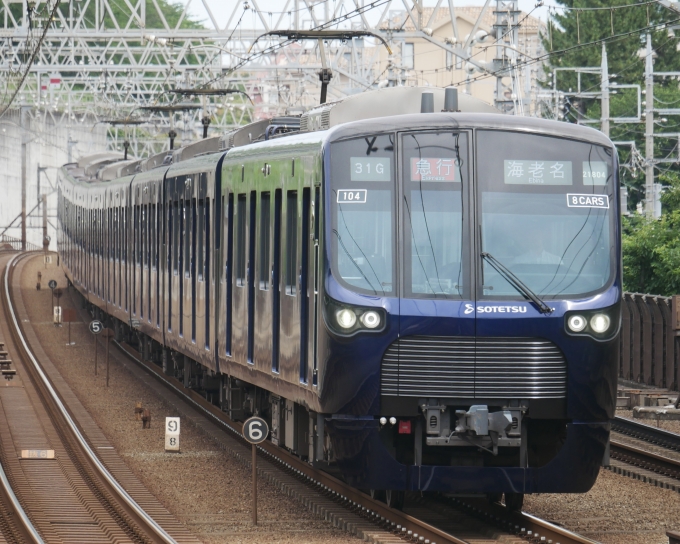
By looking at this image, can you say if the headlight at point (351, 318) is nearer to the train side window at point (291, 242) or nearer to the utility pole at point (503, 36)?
the train side window at point (291, 242)

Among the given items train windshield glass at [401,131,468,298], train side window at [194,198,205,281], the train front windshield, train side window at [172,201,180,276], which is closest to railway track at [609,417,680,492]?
the train front windshield

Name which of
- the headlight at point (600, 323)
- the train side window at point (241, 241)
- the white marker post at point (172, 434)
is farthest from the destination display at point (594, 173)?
the white marker post at point (172, 434)

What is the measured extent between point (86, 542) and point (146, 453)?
518 cm

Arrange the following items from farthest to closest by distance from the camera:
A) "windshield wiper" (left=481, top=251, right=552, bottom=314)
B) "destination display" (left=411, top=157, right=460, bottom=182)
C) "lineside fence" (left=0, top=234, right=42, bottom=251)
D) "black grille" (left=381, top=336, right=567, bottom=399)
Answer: "lineside fence" (left=0, top=234, right=42, bottom=251)
"destination display" (left=411, top=157, right=460, bottom=182)
"windshield wiper" (left=481, top=251, right=552, bottom=314)
"black grille" (left=381, top=336, right=567, bottom=399)

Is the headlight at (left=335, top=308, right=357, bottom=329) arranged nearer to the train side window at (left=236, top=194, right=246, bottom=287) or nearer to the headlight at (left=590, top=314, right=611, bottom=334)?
the headlight at (left=590, top=314, right=611, bottom=334)

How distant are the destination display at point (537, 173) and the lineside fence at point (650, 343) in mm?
10622

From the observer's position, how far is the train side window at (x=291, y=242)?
10984 mm

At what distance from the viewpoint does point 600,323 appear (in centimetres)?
970

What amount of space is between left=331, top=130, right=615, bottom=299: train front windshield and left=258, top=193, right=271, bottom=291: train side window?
2.24 meters

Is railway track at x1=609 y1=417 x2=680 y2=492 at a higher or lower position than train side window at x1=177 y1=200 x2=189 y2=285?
lower

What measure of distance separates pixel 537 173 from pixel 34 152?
60.4m

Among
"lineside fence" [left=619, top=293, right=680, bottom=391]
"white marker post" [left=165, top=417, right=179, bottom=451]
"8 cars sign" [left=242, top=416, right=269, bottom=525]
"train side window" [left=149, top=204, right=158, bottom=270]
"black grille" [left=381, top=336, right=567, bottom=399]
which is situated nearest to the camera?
"black grille" [left=381, top=336, right=567, bottom=399]

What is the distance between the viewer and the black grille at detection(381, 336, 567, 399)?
9.53 m

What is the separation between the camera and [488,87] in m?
85.2
